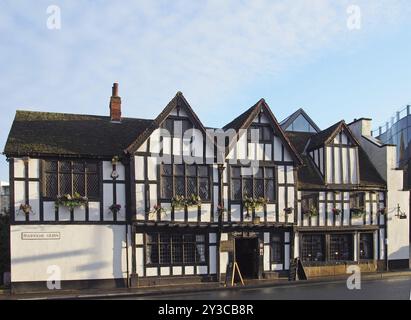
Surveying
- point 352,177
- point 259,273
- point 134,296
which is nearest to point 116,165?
point 134,296

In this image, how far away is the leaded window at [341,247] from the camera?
864 inches

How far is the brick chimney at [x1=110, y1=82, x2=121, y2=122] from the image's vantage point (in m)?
21.5

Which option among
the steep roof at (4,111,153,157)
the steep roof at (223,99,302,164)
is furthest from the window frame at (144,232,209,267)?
the steep roof at (223,99,302,164)

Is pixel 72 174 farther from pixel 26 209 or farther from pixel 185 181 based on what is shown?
pixel 185 181

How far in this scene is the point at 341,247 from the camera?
72.5 ft

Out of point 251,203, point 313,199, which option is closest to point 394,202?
point 313,199

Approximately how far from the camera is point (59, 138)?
19.0 metres

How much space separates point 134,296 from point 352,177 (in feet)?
42.9

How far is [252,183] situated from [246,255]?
366 cm

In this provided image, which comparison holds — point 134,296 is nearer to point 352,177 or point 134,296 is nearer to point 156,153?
point 156,153

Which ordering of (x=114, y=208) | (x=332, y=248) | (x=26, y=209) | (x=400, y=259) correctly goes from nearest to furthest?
(x=26, y=209) < (x=114, y=208) < (x=332, y=248) < (x=400, y=259)

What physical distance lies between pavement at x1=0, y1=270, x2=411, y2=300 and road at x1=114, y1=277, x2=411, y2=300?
1.63ft

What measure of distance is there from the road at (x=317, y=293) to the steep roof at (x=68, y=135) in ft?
22.6

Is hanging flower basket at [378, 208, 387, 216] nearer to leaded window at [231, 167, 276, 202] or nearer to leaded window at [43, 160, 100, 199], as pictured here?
leaded window at [231, 167, 276, 202]
